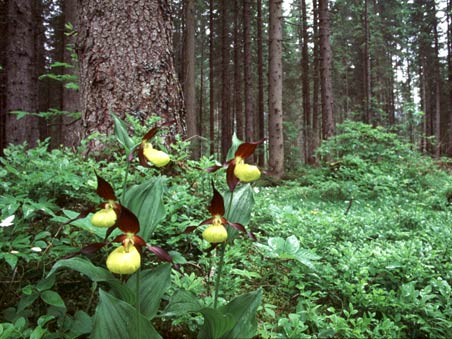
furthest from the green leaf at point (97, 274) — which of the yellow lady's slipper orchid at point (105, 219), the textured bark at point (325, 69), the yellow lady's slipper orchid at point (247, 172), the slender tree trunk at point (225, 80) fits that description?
the slender tree trunk at point (225, 80)

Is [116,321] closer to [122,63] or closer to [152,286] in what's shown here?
[152,286]

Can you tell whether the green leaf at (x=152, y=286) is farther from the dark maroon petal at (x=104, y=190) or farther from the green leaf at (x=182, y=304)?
the dark maroon petal at (x=104, y=190)

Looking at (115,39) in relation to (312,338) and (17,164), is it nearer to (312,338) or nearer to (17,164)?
(17,164)

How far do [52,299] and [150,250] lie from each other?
0.74 metres

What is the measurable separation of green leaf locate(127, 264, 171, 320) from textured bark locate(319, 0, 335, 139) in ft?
32.0

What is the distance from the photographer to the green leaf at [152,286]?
1390 mm

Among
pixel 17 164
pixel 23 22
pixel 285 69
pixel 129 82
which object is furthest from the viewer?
pixel 285 69

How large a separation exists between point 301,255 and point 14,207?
1.70m

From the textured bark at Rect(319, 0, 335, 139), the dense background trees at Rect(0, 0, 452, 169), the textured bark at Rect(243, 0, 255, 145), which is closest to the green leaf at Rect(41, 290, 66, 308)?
the dense background trees at Rect(0, 0, 452, 169)

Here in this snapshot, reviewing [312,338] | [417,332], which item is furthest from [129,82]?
[417,332]

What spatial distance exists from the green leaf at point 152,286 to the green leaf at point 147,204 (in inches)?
7.9

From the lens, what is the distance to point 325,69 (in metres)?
10.9

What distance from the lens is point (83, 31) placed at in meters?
3.33

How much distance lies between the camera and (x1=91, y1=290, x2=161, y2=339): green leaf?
1.20 metres
